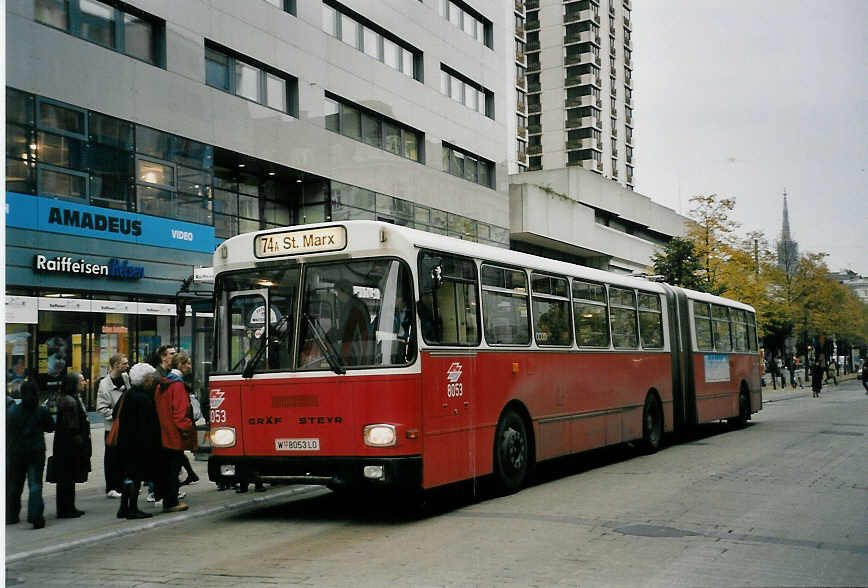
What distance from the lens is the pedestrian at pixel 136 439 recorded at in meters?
10.4

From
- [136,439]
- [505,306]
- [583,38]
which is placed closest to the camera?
[136,439]

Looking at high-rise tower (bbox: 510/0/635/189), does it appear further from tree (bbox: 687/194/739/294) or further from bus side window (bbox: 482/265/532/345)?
bus side window (bbox: 482/265/532/345)

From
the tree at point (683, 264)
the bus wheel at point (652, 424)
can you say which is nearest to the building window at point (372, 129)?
the tree at point (683, 264)

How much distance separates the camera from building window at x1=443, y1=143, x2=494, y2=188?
129 ft

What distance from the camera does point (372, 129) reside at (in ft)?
112

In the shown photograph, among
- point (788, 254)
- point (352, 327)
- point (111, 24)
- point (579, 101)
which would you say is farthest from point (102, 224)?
point (579, 101)

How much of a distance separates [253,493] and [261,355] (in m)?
3.18

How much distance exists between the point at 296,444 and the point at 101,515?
119 inches

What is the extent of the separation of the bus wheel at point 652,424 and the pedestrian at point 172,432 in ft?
27.9

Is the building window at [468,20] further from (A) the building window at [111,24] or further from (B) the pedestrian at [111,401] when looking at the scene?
(B) the pedestrian at [111,401]

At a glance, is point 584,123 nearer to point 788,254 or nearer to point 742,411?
point 788,254

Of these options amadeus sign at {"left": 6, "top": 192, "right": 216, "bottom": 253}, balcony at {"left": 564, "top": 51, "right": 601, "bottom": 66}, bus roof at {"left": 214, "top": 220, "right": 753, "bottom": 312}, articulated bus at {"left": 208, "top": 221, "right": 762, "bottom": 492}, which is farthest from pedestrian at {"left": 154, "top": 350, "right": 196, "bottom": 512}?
balcony at {"left": 564, "top": 51, "right": 601, "bottom": 66}

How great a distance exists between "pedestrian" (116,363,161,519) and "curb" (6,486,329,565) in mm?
435

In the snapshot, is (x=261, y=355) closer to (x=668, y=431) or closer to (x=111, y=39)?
(x=668, y=431)
